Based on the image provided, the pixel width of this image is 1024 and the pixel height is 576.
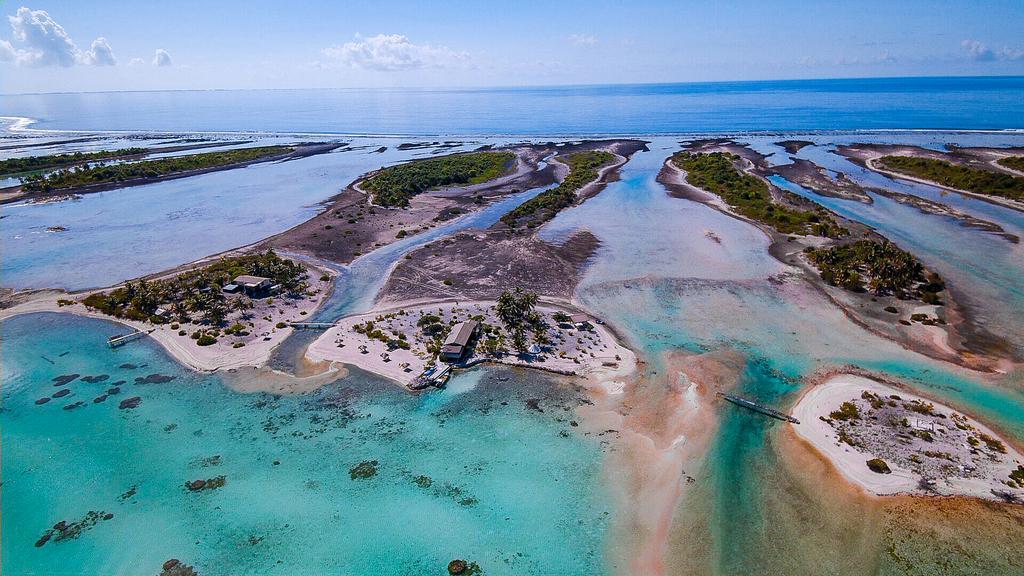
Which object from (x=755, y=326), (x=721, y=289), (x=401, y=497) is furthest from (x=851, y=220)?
(x=401, y=497)

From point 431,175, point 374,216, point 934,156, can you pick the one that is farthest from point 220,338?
point 934,156

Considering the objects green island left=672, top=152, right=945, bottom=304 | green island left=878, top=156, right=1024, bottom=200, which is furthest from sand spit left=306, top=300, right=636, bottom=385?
green island left=878, top=156, right=1024, bottom=200

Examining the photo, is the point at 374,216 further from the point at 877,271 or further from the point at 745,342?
the point at 877,271

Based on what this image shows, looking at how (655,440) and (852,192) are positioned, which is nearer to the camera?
(655,440)

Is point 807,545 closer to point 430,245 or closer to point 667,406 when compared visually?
point 667,406

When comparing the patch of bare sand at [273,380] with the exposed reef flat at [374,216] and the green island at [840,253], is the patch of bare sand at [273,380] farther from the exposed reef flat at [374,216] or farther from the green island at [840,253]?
Result: the green island at [840,253]

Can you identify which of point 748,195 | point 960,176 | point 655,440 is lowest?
point 655,440
